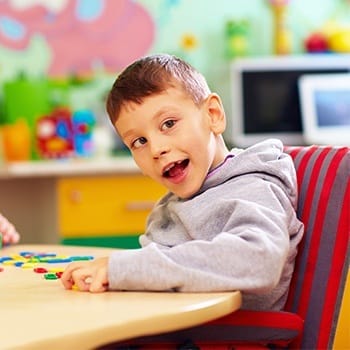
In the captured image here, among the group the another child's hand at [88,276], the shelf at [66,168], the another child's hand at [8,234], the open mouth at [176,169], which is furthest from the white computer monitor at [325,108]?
the another child's hand at [88,276]

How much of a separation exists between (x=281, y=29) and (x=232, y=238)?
285 cm

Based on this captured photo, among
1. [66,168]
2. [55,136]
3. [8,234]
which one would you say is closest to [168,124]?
[8,234]

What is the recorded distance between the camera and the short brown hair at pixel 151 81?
1.36 meters

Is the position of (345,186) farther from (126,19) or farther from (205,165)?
(126,19)

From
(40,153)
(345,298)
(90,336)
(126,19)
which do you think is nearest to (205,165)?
(345,298)

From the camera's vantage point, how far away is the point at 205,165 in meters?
1.41

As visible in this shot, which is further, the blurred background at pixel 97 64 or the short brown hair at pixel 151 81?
the blurred background at pixel 97 64

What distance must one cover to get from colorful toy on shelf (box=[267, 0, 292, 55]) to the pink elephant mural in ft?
1.70

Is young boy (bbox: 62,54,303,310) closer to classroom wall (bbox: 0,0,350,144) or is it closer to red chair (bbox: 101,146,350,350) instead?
red chair (bbox: 101,146,350,350)

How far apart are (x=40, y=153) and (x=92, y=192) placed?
433mm

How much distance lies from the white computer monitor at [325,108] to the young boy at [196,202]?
7.29ft

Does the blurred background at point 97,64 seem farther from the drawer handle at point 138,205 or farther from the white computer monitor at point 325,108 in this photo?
the white computer monitor at point 325,108

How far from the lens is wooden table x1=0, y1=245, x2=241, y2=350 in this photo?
991mm

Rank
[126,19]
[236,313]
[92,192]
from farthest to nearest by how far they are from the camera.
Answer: [126,19] < [92,192] < [236,313]
